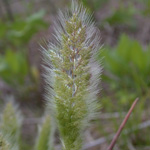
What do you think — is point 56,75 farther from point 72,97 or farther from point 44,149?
point 44,149

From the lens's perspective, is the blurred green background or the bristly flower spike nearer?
the bristly flower spike

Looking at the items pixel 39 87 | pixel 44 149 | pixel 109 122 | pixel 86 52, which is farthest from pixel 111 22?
pixel 86 52

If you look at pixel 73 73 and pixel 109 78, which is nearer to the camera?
pixel 73 73

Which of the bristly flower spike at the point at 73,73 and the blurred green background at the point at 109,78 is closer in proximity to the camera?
the bristly flower spike at the point at 73,73

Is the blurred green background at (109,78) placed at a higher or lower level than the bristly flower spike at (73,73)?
higher
